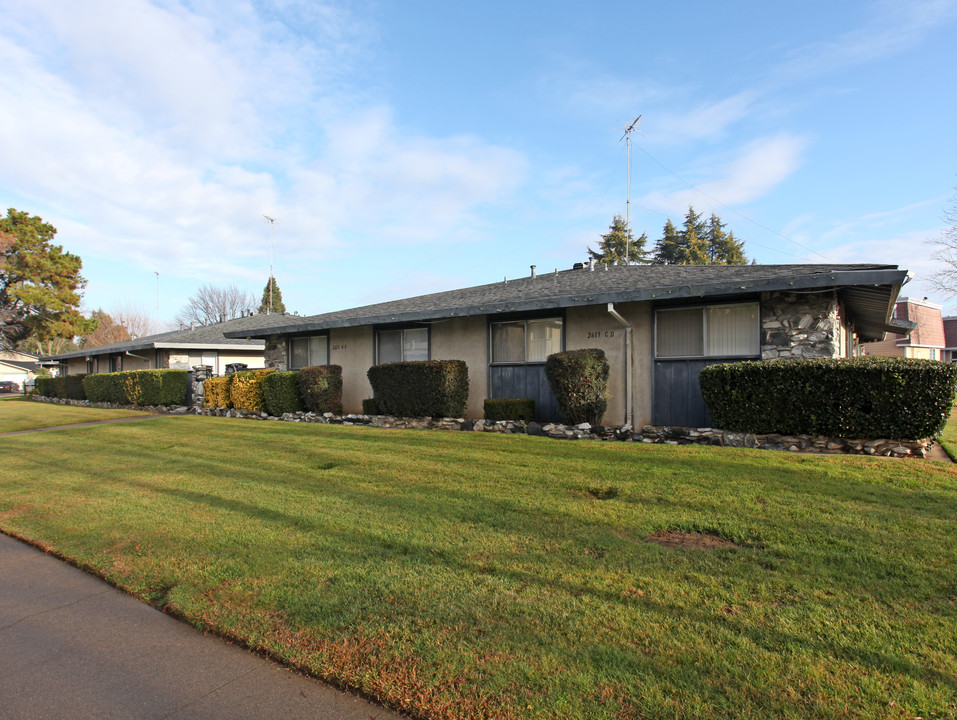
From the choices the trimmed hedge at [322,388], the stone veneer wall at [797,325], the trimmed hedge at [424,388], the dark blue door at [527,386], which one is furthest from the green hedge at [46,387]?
the stone veneer wall at [797,325]

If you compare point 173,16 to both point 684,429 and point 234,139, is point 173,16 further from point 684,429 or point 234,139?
point 684,429

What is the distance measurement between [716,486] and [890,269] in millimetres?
4754

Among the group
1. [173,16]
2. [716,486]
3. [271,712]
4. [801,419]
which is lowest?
[271,712]

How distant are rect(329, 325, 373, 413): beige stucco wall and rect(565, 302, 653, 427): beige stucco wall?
18.9ft

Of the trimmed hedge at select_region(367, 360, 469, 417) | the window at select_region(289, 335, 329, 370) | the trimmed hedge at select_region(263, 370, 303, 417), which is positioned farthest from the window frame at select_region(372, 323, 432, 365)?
the trimmed hedge at select_region(263, 370, 303, 417)

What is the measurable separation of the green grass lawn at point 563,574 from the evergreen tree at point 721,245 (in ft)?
148

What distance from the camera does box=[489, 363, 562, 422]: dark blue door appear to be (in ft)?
35.4

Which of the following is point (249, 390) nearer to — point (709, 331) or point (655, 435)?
point (655, 435)

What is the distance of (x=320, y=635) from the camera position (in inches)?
112

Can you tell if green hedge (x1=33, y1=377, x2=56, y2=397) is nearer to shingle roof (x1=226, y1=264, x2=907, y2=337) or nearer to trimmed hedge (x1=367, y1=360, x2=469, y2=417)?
shingle roof (x1=226, y1=264, x2=907, y2=337)

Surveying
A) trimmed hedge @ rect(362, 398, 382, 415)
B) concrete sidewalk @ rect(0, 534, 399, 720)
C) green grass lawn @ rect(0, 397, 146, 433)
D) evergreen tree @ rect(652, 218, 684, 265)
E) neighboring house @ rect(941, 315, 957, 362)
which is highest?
evergreen tree @ rect(652, 218, 684, 265)

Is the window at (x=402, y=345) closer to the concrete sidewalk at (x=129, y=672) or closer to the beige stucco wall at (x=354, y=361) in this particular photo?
the beige stucco wall at (x=354, y=361)

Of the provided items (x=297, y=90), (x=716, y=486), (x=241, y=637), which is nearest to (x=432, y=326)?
(x=297, y=90)

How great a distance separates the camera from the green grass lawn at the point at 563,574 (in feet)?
7.73
